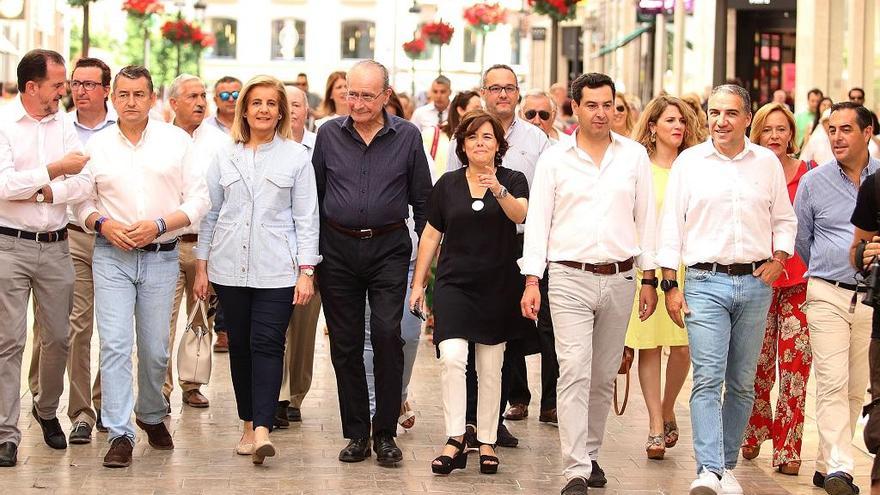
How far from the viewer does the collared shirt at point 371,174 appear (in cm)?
943

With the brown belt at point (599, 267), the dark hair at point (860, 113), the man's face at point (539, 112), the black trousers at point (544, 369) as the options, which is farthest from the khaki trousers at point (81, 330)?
the dark hair at point (860, 113)

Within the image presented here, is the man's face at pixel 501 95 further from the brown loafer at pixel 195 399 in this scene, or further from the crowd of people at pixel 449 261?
the brown loafer at pixel 195 399

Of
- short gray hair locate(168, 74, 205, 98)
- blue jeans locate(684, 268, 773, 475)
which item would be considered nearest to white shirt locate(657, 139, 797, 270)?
blue jeans locate(684, 268, 773, 475)

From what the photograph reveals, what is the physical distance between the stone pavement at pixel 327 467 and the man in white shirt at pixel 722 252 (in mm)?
665

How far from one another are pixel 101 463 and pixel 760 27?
29839mm

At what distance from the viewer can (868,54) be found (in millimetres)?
25906

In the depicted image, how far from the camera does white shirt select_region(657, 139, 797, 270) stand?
857 cm

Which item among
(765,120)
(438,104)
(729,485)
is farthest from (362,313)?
(438,104)

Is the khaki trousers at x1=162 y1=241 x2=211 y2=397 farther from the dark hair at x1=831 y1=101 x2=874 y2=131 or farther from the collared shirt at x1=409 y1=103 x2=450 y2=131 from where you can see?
the collared shirt at x1=409 y1=103 x2=450 y2=131

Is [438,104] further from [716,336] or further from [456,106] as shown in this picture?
[716,336]

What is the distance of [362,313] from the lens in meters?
9.60

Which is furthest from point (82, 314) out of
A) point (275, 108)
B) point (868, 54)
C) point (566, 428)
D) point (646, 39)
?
point (646, 39)

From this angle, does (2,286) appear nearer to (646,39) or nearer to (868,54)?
(868,54)

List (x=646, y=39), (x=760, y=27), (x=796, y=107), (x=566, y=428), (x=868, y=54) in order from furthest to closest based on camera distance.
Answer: (x=646, y=39), (x=760, y=27), (x=796, y=107), (x=868, y=54), (x=566, y=428)
